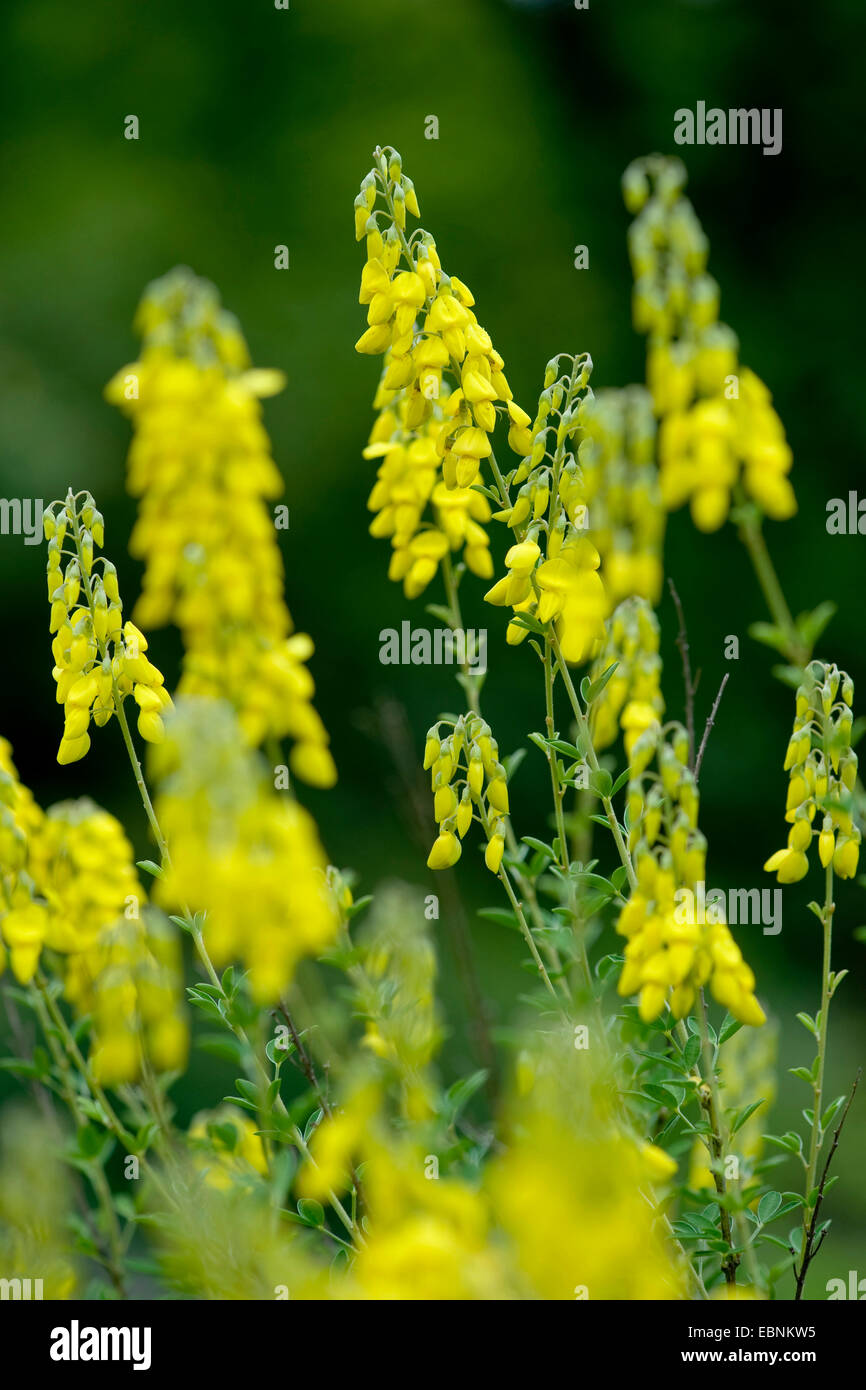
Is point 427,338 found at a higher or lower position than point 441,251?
lower

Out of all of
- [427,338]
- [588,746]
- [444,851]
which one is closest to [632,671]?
[588,746]

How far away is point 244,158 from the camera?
577cm

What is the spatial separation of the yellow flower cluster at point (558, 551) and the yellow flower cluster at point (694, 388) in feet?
0.92

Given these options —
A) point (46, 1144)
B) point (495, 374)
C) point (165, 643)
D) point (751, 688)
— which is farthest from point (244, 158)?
point (46, 1144)

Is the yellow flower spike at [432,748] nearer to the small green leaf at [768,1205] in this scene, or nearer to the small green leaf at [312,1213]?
the small green leaf at [312,1213]

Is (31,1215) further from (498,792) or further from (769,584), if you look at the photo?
(769,584)

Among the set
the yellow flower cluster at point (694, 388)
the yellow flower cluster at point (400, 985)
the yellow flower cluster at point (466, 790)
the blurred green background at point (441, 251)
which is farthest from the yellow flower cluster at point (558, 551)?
the blurred green background at point (441, 251)

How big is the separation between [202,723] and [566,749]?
2.29ft

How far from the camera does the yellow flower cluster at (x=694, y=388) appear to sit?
3.83 ft

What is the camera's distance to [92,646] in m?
1.61

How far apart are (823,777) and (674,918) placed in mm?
345
